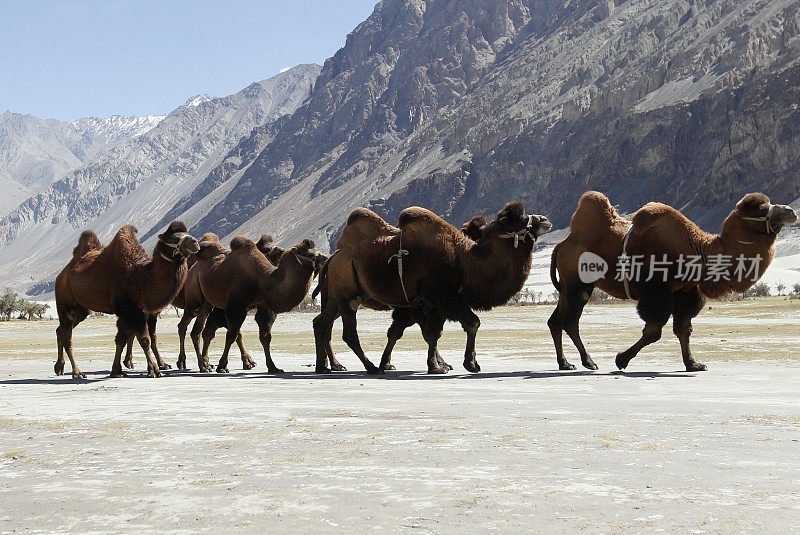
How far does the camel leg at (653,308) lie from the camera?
13.0 m

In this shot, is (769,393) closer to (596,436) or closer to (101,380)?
(596,436)

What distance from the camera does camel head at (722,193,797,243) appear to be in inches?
499

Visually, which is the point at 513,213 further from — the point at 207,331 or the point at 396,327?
the point at 207,331

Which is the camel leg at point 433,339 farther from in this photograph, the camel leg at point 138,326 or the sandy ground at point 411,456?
the camel leg at point 138,326

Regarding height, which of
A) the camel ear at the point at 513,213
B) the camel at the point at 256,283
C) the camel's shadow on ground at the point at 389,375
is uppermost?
the camel ear at the point at 513,213

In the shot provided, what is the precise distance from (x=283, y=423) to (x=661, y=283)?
6.95m

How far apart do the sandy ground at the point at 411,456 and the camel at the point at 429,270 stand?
80.2 inches

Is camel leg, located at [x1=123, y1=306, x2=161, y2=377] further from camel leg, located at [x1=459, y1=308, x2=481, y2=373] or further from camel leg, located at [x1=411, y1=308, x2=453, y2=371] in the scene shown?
camel leg, located at [x1=459, y1=308, x2=481, y2=373]

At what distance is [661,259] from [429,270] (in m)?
3.30

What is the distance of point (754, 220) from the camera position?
12828 mm

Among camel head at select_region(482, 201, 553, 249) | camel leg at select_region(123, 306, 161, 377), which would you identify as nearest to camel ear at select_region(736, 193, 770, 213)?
camel head at select_region(482, 201, 553, 249)

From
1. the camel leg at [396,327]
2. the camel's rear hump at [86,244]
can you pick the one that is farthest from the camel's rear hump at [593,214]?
the camel's rear hump at [86,244]

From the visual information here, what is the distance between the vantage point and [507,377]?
12.8m

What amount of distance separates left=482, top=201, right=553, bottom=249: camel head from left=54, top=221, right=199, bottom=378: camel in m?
4.61
